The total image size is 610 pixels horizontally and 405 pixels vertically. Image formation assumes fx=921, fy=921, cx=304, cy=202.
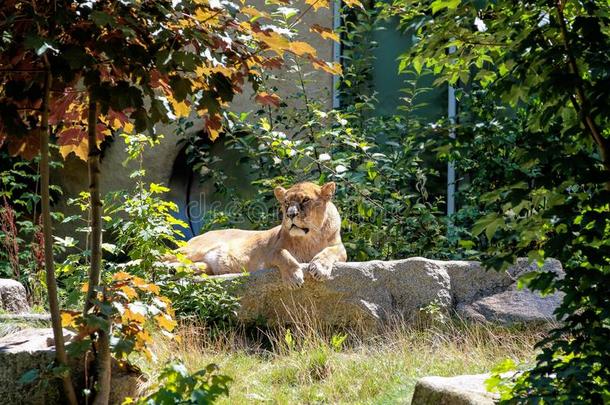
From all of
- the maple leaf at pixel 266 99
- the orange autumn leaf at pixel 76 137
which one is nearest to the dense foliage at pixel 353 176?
the orange autumn leaf at pixel 76 137

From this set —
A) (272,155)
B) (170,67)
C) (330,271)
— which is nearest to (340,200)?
(272,155)

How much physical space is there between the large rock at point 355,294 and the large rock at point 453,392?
2974 mm

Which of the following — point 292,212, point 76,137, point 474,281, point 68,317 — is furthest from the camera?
point 292,212

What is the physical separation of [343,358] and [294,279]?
1.21 meters

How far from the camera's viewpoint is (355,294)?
805 centimetres

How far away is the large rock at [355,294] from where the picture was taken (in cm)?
803

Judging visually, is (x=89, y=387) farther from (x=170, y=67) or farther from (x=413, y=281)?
(x=413, y=281)

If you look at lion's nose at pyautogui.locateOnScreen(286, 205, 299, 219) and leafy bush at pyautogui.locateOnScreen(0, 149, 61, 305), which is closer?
lion's nose at pyautogui.locateOnScreen(286, 205, 299, 219)

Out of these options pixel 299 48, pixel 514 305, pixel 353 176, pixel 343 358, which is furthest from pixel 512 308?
pixel 299 48

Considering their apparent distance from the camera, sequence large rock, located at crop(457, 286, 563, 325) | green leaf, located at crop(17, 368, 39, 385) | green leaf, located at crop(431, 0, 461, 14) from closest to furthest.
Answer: green leaf, located at crop(431, 0, 461, 14)
green leaf, located at crop(17, 368, 39, 385)
large rock, located at crop(457, 286, 563, 325)

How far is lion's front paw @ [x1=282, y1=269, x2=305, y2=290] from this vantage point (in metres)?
8.02

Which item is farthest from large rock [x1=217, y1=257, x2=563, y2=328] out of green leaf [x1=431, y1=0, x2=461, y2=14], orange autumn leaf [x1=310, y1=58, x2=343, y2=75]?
green leaf [x1=431, y1=0, x2=461, y2=14]

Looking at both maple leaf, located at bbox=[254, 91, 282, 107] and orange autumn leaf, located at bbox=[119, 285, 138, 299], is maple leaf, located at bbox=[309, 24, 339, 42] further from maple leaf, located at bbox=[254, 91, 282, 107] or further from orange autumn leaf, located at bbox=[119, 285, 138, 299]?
orange autumn leaf, located at bbox=[119, 285, 138, 299]

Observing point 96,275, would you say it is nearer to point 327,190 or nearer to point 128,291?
point 128,291
